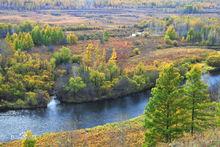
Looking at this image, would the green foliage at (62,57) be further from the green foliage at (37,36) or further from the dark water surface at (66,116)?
the dark water surface at (66,116)

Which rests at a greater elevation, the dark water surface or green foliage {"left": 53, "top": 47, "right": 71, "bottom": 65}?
green foliage {"left": 53, "top": 47, "right": 71, "bottom": 65}

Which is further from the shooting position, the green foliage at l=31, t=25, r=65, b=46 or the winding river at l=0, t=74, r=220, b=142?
the green foliage at l=31, t=25, r=65, b=46

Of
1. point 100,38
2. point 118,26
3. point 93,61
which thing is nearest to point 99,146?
point 93,61

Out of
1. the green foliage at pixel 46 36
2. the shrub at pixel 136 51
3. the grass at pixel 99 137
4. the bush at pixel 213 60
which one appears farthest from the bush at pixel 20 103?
the bush at pixel 213 60

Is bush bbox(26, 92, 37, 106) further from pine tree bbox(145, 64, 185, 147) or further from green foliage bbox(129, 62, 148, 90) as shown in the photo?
pine tree bbox(145, 64, 185, 147)

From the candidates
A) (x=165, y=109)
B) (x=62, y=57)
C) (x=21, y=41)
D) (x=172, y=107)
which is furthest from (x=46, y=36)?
(x=172, y=107)

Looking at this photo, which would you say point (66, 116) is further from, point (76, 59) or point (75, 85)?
point (76, 59)

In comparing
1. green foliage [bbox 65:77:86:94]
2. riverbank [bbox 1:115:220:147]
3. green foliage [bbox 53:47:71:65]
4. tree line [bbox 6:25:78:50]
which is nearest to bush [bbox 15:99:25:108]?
green foliage [bbox 65:77:86:94]
